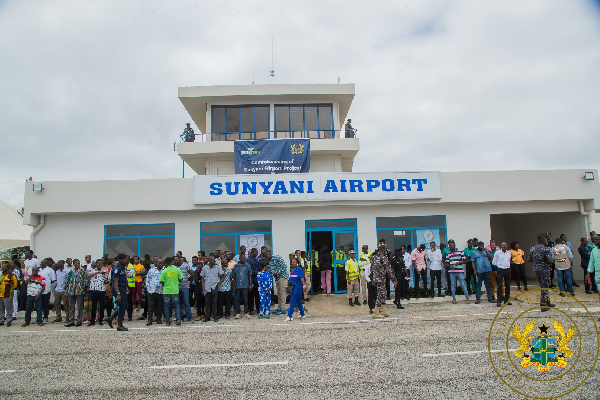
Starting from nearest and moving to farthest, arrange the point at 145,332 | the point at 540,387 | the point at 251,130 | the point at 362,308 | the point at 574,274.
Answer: the point at 540,387
the point at 145,332
the point at 362,308
the point at 574,274
the point at 251,130

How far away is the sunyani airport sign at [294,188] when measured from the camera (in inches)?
609

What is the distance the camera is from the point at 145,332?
995 cm

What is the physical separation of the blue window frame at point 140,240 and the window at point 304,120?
8.49m

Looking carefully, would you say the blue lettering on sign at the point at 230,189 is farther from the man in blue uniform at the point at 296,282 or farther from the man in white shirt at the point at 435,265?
the man in white shirt at the point at 435,265

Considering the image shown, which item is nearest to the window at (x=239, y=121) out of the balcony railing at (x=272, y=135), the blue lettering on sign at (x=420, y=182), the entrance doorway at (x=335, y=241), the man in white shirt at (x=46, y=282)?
the balcony railing at (x=272, y=135)

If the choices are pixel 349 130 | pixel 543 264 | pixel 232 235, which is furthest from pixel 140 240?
pixel 543 264

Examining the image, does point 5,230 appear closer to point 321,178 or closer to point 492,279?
point 321,178

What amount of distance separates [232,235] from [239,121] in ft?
27.0

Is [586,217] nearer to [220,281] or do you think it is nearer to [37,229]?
[220,281]

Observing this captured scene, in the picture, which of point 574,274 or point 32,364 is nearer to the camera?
point 32,364

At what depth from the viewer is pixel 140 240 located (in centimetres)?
1574

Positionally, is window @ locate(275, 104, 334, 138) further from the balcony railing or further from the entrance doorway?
the entrance doorway

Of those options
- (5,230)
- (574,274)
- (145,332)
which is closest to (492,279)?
(574,274)

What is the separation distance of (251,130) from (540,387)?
18.4 metres
